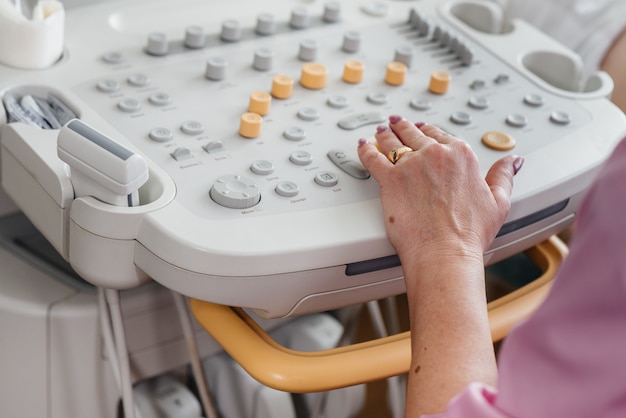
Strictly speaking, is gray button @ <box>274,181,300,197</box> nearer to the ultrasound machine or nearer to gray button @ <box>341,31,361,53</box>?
the ultrasound machine

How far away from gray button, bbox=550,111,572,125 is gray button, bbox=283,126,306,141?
10.2 inches

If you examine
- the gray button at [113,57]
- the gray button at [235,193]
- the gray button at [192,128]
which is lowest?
the gray button at [113,57]

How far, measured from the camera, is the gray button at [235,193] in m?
0.68

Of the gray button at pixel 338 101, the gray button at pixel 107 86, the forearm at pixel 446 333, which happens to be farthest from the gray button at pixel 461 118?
the gray button at pixel 107 86

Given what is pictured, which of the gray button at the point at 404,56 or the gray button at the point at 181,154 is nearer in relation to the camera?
the gray button at the point at 181,154

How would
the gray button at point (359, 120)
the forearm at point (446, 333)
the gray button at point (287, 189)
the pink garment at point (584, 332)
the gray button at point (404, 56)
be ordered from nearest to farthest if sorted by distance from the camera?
the pink garment at point (584, 332), the forearm at point (446, 333), the gray button at point (287, 189), the gray button at point (359, 120), the gray button at point (404, 56)

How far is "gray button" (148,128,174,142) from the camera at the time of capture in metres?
0.75

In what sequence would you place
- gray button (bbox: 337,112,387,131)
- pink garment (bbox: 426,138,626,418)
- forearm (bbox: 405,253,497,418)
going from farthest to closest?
gray button (bbox: 337,112,387,131)
forearm (bbox: 405,253,497,418)
pink garment (bbox: 426,138,626,418)

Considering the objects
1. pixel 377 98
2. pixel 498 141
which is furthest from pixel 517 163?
pixel 377 98

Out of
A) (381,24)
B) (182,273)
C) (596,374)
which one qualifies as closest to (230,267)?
(182,273)

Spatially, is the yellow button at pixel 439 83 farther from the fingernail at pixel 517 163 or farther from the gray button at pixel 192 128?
the gray button at pixel 192 128

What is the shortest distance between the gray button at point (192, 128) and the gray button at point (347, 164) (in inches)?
4.7

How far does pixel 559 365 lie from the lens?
463mm

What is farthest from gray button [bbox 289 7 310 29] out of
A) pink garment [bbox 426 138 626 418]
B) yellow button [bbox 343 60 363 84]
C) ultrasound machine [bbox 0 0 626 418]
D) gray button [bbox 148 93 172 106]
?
pink garment [bbox 426 138 626 418]
